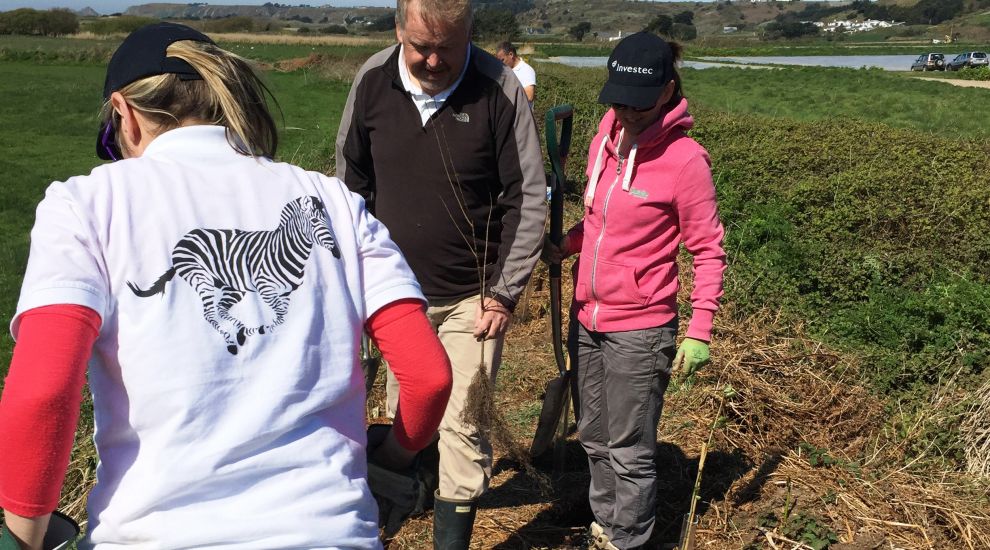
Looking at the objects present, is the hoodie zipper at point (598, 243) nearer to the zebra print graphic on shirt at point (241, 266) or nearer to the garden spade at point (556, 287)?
the garden spade at point (556, 287)

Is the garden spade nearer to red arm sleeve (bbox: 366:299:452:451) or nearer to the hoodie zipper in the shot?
the hoodie zipper

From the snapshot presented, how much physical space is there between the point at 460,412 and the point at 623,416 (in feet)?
1.88

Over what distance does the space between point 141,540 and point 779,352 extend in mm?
4447

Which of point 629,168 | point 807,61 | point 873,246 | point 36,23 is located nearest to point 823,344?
point 873,246

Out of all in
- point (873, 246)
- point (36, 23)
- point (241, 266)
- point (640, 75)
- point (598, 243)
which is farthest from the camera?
point (36, 23)

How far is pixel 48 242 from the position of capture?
129cm

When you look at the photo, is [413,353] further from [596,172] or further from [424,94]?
[596,172]

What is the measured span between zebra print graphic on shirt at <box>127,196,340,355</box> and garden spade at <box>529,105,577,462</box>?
7.53 feet

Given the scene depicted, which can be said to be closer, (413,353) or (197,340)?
(197,340)

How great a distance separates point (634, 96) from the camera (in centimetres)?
309

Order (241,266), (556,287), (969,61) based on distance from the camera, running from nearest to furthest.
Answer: (241,266) < (556,287) < (969,61)

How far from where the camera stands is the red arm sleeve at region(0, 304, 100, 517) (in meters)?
1.22

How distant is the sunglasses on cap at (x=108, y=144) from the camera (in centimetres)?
164

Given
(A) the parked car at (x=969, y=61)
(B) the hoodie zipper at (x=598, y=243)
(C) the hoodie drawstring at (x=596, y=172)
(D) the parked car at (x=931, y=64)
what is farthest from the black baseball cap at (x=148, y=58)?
(D) the parked car at (x=931, y=64)
